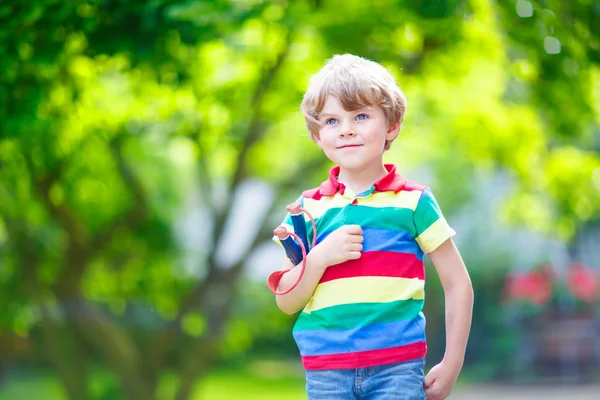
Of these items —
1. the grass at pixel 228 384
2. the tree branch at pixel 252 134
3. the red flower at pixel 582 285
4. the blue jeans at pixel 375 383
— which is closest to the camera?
the blue jeans at pixel 375 383

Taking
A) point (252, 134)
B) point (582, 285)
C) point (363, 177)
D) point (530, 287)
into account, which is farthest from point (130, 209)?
point (582, 285)

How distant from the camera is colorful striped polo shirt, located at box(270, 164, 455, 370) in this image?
1.85m

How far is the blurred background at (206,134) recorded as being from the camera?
3.75m

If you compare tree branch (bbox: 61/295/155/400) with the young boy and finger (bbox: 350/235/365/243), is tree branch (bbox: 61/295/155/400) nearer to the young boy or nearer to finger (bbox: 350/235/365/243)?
the young boy

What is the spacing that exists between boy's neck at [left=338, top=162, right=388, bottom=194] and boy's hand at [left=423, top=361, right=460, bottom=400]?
455 millimetres

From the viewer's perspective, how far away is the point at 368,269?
6.19ft

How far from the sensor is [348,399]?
1850 millimetres

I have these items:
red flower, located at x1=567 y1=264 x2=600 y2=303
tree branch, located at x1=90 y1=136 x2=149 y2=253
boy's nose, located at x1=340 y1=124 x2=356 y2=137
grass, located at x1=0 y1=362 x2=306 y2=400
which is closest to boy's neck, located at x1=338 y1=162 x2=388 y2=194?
boy's nose, located at x1=340 y1=124 x2=356 y2=137

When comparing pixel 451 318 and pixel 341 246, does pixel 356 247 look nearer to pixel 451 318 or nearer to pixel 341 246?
pixel 341 246

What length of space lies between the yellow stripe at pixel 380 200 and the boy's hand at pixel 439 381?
0.37 metres

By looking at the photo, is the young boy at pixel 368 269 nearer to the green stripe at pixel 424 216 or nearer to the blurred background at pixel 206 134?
the green stripe at pixel 424 216

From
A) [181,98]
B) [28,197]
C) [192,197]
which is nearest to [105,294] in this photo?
[28,197]

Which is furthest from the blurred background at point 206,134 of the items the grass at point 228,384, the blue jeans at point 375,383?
the grass at point 228,384

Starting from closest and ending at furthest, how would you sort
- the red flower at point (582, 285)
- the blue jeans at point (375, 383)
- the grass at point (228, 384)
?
1. the blue jeans at point (375, 383)
2. the red flower at point (582, 285)
3. the grass at point (228, 384)
